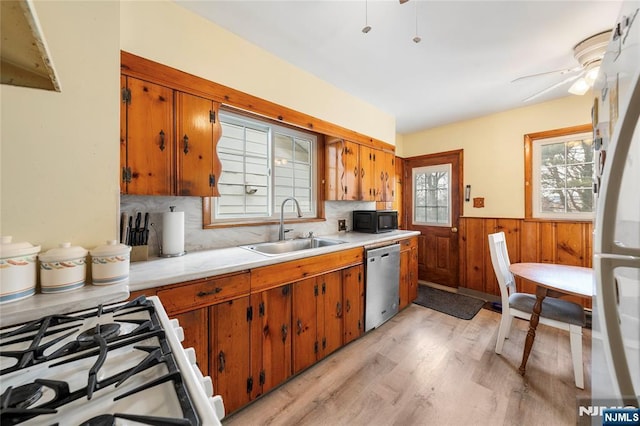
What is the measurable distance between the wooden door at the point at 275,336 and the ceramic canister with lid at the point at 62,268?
0.87m

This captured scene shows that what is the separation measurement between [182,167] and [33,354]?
1122 millimetres

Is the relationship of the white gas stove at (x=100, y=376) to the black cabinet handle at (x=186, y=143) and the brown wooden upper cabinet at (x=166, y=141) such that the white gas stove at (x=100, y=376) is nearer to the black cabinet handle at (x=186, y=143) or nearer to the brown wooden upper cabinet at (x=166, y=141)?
the brown wooden upper cabinet at (x=166, y=141)

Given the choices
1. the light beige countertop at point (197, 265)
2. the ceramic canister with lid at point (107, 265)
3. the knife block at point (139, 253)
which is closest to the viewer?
the ceramic canister with lid at point (107, 265)

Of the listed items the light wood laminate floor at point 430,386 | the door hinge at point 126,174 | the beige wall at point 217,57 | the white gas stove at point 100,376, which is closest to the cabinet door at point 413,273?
the light wood laminate floor at point 430,386

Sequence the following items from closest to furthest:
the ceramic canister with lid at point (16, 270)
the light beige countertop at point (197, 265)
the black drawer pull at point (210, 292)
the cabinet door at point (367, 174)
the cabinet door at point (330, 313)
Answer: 1. the ceramic canister with lid at point (16, 270)
2. the light beige countertop at point (197, 265)
3. the black drawer pull at point (210, 292)
4. the cabinet door at point (330, 313)
5. the cabinet door at point (367, 174)

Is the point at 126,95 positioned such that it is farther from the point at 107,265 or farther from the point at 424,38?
the point at 424,38

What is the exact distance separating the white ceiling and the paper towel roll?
4.62 feet

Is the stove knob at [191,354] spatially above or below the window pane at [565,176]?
below

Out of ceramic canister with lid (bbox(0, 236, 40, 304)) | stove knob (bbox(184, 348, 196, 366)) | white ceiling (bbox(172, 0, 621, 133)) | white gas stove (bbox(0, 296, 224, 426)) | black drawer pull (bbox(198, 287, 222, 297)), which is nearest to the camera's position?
white gas stove (bbox(0, 296, 224, 426))

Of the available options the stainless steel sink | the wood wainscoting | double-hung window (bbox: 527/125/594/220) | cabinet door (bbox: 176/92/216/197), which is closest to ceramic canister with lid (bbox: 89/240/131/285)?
cabinet door (bbox: 176/92/216/197)

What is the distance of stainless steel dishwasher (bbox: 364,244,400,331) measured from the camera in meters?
2.27

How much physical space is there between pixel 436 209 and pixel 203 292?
369cm

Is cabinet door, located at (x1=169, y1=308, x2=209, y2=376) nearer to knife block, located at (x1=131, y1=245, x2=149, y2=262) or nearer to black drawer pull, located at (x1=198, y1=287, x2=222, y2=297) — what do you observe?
black drawer pull, located at (x1=198, y1=287, x2=222, y2=297)

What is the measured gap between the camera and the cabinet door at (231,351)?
1.30 m
